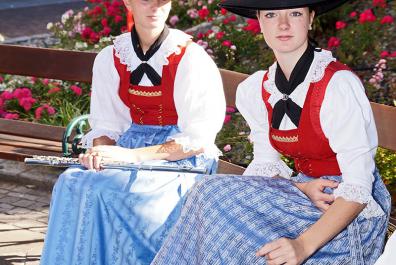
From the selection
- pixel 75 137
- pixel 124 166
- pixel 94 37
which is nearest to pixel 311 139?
pixel 124 166

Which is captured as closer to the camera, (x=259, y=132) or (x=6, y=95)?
(x=259, y=132)

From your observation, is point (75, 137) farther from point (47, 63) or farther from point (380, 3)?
point (380, 3)

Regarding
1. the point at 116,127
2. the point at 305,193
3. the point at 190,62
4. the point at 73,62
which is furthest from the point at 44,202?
the point at 305,193

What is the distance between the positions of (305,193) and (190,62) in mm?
944

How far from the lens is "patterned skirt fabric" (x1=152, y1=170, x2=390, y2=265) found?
10.7ft

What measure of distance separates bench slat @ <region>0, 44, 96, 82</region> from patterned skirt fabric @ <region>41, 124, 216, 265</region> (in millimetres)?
1773

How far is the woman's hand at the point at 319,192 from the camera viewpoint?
3406 mm

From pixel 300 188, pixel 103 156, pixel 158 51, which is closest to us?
pixel 300 188

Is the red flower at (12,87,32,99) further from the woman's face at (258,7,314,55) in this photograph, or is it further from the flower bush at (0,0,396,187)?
the woman's face at (258,7,314,55)

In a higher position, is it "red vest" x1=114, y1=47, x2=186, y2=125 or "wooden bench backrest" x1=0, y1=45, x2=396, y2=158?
"red vest" x1=114, y1=47, x2=186, y2=125

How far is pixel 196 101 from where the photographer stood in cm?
411

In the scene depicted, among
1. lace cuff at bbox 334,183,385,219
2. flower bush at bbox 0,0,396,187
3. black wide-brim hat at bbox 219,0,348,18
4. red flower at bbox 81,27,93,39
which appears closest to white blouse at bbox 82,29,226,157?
black wide-brim hat at bbox 219,0,348,18

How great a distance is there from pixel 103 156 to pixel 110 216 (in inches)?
10.8

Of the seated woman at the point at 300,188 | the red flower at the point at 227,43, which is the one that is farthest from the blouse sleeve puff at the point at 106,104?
the red flower at the point at 227,43
